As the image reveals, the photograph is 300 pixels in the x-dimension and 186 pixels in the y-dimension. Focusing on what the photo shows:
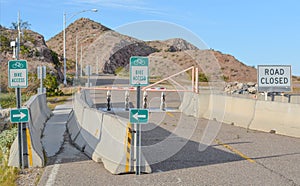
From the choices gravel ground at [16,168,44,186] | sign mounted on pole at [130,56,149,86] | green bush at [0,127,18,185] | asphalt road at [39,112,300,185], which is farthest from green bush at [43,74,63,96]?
sign mounted on pole at [130,56,149,86]

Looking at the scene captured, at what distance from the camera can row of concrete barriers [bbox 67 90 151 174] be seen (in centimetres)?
866

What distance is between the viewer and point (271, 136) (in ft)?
46.1

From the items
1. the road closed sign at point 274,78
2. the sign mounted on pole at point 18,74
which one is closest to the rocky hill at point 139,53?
the road closed sign at point 274,78


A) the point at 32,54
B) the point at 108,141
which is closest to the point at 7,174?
the point at 108,141

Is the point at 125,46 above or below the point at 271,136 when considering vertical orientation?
above

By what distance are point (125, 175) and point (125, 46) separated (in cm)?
809

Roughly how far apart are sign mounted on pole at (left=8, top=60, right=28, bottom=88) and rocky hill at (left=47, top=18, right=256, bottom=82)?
2.61 metres

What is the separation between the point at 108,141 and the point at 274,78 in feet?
38.0

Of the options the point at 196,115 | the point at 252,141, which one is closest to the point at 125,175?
the point at 252,141

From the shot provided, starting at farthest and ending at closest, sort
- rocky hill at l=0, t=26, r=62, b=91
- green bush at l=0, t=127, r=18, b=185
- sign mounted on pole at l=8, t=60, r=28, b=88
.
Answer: rocky hill at l=0, t=26, r=62, b=91, sign mounted on pole at l=8, t=60, r=28, b=88, green bush at l=0, t=127, r=18, b=185

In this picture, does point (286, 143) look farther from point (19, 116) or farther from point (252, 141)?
point (19, 116)

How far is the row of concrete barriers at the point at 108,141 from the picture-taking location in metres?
8.66

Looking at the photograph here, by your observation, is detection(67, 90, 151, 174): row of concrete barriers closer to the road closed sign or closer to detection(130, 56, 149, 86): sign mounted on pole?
detection(130, 56, 149, 86): sign mounted on pole

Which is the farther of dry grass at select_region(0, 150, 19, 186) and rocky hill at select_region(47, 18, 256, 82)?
rocky hill at select_region(47, 18, 256, 82)
